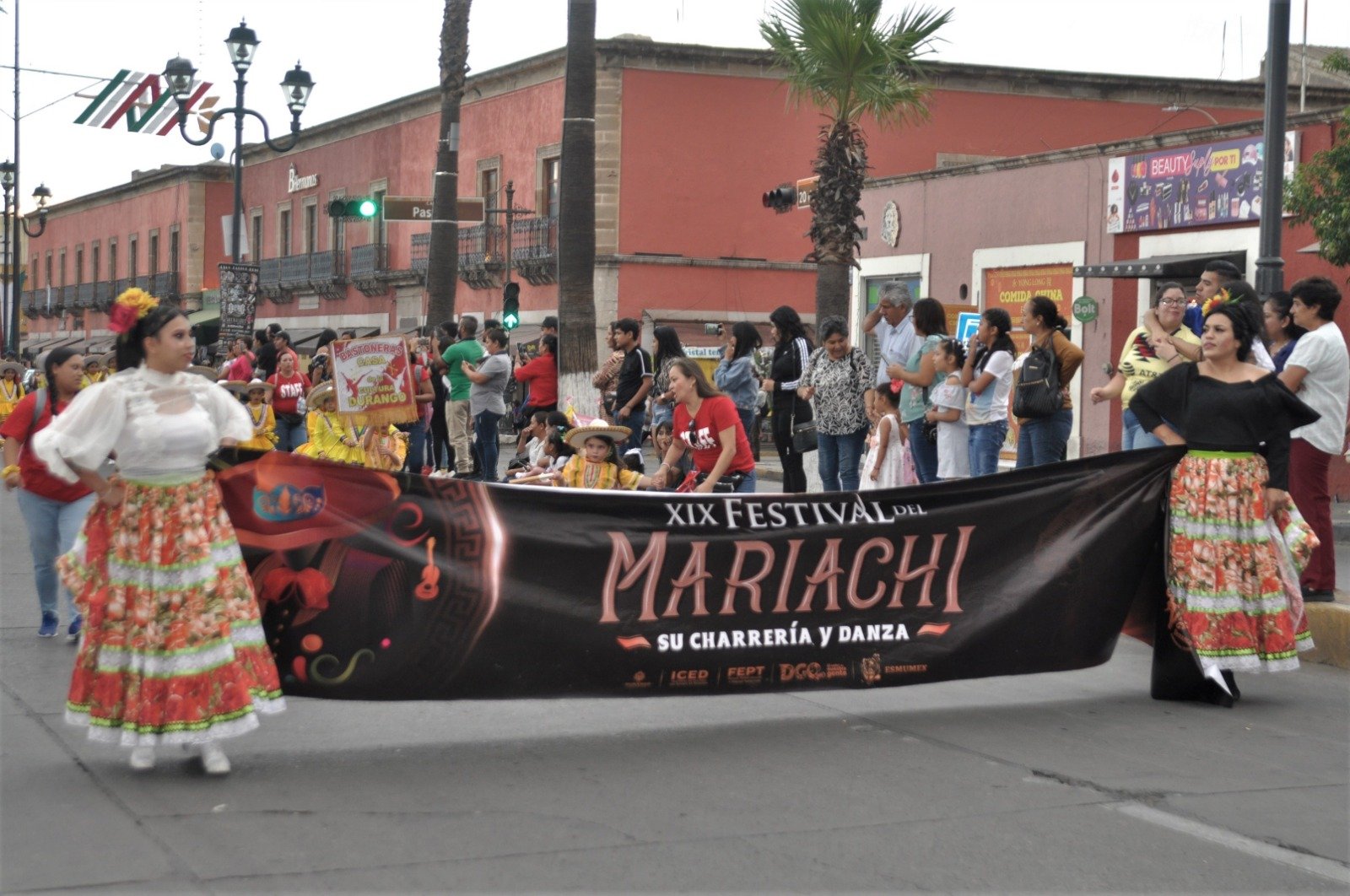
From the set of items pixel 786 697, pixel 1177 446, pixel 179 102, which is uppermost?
pixel 179 102

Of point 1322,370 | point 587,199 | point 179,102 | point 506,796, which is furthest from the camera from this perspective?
point 179,102

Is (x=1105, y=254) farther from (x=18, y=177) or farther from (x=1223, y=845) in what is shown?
(x=18, y=177)

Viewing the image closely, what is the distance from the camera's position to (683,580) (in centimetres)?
702

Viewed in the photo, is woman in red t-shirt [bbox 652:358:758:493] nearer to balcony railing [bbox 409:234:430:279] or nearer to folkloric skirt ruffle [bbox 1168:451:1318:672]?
folkloric skirt ruffle [bbox 1168:451:1318:672]

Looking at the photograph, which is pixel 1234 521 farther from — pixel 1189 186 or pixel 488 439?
pixel 1189 186

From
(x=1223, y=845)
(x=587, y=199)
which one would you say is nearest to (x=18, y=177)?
(x=587, y=199)

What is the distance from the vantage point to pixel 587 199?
62.5 ft

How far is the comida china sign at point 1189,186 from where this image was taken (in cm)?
1939

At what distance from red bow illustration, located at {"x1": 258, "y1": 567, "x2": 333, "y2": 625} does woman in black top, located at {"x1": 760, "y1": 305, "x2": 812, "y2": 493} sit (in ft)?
24.8

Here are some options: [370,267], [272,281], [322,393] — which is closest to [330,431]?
[322,393]

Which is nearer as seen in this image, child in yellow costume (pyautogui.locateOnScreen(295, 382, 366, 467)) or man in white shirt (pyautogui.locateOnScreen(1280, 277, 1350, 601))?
man in white shirt (pyautogui.locateOnScreen(1280, 277, 1350, 601))

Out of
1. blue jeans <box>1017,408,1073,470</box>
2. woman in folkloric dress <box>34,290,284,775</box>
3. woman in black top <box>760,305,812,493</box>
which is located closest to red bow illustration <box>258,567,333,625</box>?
woman in folkloric dress <box>34,290,284,775</box>

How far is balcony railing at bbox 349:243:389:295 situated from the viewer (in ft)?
146

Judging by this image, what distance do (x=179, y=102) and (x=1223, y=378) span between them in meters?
22.9
